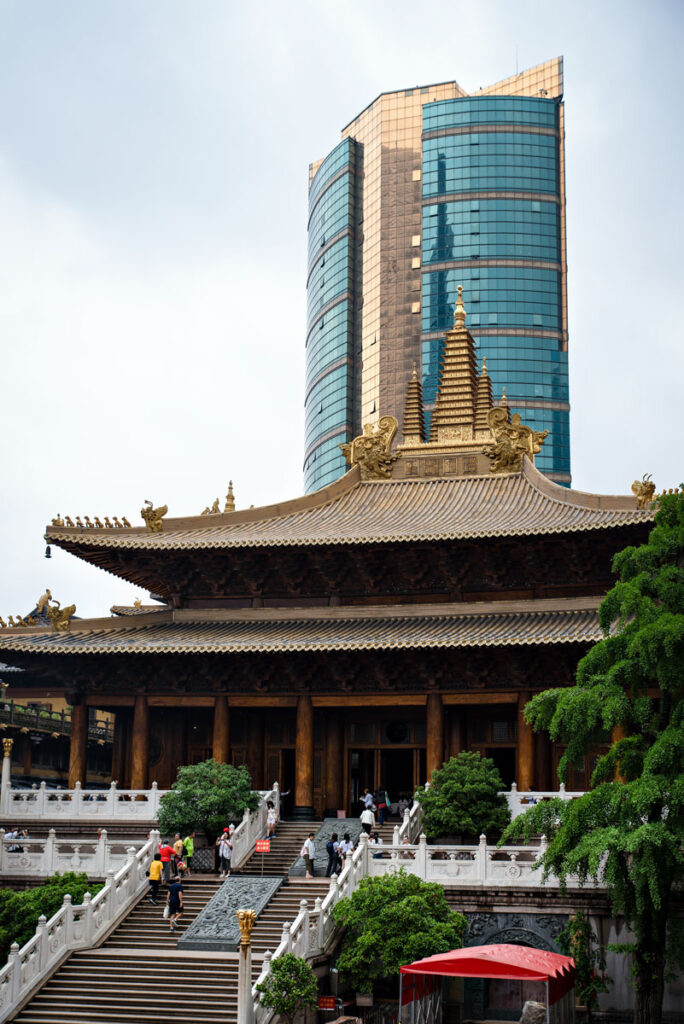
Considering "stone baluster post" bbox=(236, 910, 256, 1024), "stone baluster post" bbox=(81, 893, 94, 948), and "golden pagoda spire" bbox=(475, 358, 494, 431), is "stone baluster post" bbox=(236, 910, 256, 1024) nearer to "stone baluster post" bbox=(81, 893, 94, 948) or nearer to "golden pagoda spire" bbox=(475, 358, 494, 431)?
"stone baluster post" bbox=(81, 893, 94, 948)

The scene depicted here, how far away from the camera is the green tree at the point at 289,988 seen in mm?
22453

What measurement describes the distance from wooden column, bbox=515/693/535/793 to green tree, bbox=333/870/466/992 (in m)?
8.60

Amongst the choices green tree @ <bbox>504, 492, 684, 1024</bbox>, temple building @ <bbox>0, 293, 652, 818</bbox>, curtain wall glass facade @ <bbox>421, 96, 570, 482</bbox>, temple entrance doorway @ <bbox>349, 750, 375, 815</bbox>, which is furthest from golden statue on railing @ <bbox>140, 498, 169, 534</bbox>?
curtain wall glass facade @ <bbox>421, 96, 570, 482</bbox>

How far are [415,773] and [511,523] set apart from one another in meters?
7.76

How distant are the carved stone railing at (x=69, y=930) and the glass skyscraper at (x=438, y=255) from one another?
309ft

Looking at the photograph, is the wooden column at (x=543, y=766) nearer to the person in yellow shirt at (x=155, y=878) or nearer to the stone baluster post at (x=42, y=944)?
the person in yellow shirt at (x=155, y=878)

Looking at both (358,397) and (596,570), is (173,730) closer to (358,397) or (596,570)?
(596,570)

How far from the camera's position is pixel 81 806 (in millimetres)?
33750

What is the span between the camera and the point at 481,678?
35500 mm

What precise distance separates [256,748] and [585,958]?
15.0 metres

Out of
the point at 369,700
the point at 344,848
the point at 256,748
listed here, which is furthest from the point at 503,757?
the point at 344,848

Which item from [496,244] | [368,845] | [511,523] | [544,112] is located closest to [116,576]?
[511,523]

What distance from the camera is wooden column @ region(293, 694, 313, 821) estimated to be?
35344mm

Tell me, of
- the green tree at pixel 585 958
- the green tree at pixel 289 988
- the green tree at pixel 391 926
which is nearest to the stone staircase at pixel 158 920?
the green tree at pixel 391 926
